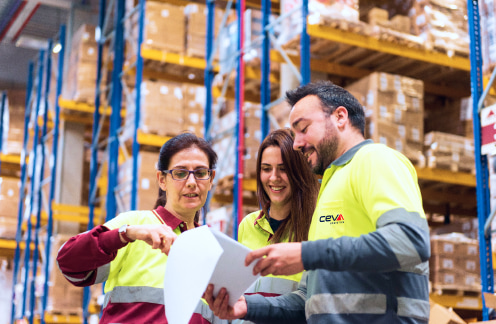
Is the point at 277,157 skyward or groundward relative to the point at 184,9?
groundward

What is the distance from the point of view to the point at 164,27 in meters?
9.91

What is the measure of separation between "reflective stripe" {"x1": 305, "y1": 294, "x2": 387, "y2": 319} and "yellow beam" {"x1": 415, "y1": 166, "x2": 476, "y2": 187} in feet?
17.8

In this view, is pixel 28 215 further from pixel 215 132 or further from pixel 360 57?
pixel 360 57

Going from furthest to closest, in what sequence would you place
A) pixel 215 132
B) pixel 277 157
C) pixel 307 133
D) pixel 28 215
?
pixel 28 215 → pixel 215 132 → pixel 277 157 → pixel 307 133

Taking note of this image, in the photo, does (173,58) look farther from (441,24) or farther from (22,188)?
(22,188)

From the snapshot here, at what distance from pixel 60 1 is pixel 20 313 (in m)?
8.21

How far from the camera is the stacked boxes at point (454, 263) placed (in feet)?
23.9

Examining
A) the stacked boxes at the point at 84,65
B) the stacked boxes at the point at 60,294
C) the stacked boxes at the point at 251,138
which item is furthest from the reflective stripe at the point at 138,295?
the stacked boxes at the point at 84,65

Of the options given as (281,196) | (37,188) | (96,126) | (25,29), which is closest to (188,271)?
(281,196)

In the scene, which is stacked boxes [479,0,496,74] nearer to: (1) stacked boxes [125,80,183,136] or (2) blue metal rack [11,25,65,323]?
(1) stacked boxes [125,80,183,136]

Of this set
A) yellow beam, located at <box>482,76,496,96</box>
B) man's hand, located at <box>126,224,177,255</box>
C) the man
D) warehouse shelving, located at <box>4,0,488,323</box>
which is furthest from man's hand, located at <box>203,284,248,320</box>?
warehouse shelving, located at <box>4,0,488,323</box>

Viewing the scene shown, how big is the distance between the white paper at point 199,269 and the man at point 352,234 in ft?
0.23

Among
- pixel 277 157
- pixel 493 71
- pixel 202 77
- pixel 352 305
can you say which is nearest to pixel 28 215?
pixel 202 77

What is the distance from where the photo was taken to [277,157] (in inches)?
122
